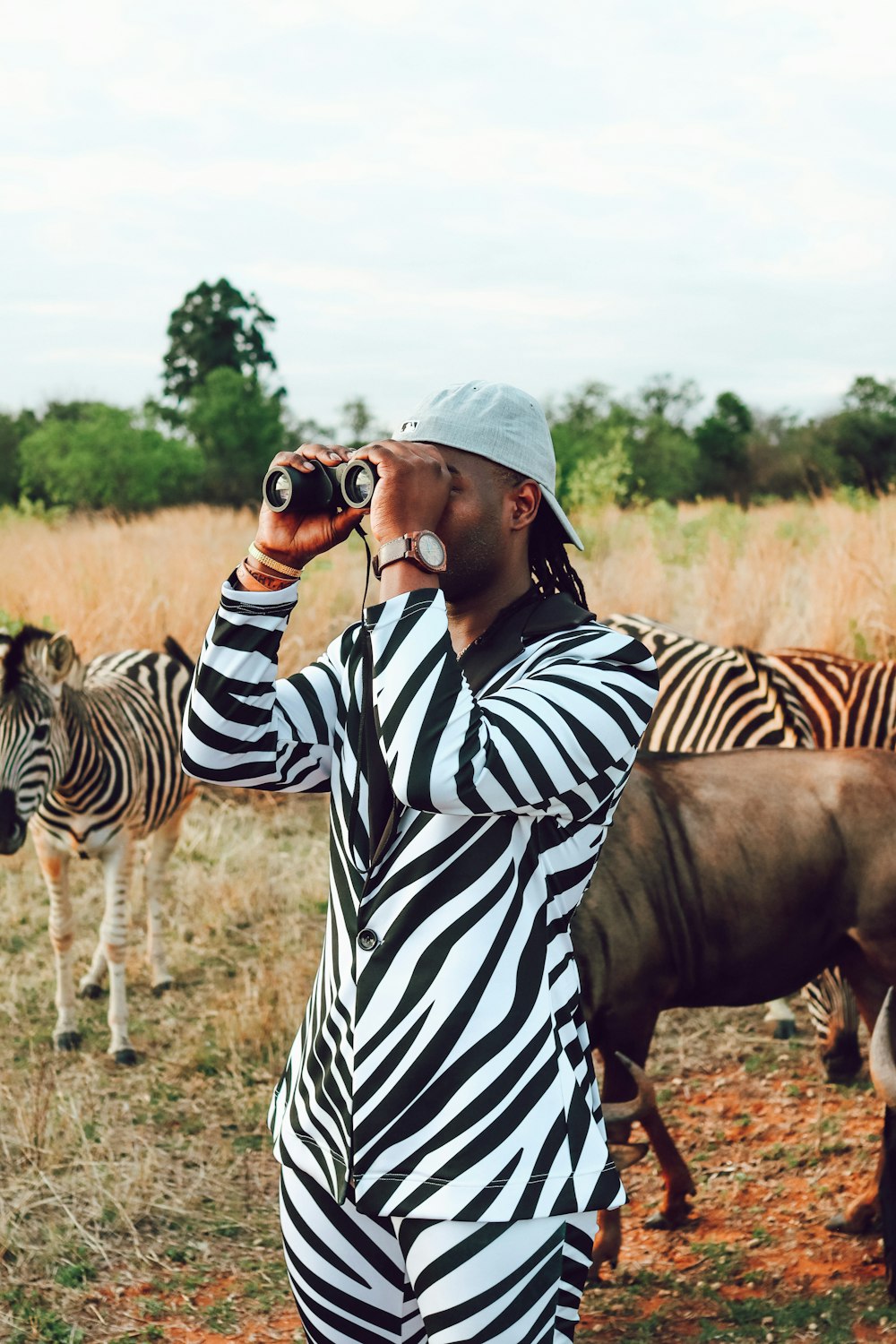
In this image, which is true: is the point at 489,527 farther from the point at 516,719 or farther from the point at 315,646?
the point at 315,646

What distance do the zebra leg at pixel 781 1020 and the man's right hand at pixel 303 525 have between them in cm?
433

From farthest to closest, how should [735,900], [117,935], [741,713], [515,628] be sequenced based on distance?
[741,713] < [117,935] < [735,900] < [515,628]

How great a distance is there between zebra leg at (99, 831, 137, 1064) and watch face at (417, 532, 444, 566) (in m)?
4.15

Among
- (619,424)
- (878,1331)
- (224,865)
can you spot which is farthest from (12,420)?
(878,1331)

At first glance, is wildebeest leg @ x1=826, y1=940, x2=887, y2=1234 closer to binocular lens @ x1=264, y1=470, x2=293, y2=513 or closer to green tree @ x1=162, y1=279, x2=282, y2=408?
binocular lens @ x1=264, y1=470, x2=293, y2=513

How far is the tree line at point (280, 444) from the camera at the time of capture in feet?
98.3

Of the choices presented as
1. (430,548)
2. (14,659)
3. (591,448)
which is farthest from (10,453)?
(430,548)

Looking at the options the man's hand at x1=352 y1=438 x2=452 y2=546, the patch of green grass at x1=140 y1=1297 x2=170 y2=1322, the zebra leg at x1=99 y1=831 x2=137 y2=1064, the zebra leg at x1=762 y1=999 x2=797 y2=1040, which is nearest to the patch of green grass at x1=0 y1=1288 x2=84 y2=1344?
the patch of green grass at x1=140 y1=1297 x2=170 y2=1322

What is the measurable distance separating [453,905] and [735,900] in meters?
2.22

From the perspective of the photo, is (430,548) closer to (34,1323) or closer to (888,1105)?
(888,1105)

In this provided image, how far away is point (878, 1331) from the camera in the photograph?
3.40 metres

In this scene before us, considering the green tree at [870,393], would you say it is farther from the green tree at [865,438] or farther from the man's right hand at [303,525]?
the man's right hand at [303,525]

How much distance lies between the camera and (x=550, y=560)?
2.11m

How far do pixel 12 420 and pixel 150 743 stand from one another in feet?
111
